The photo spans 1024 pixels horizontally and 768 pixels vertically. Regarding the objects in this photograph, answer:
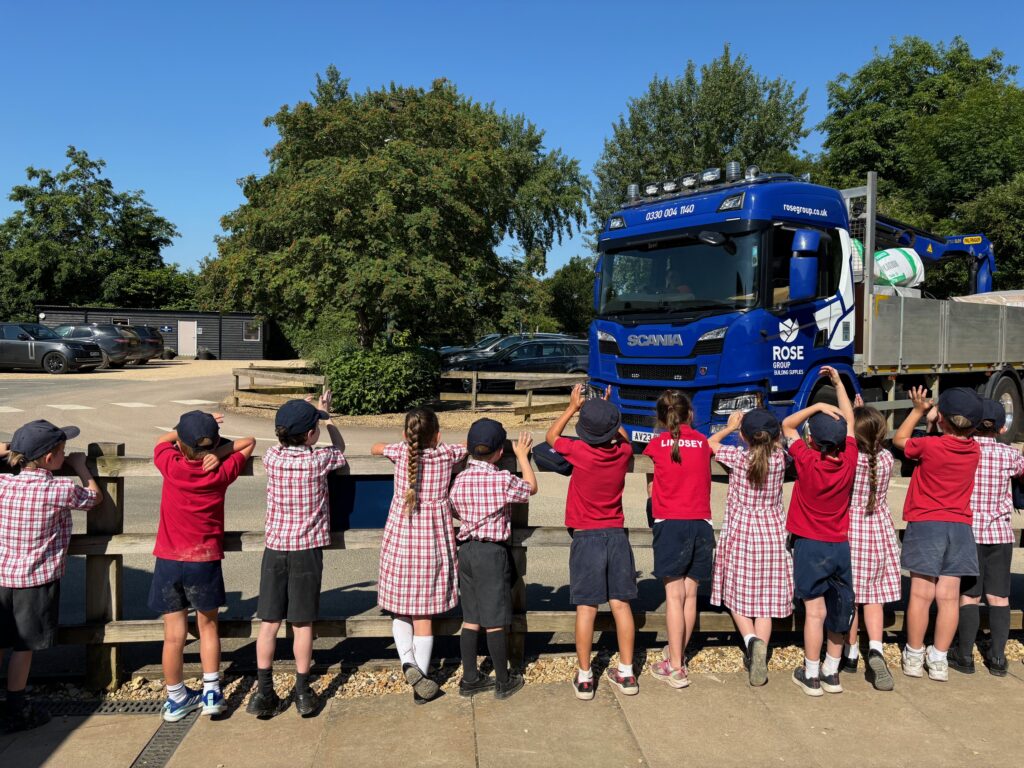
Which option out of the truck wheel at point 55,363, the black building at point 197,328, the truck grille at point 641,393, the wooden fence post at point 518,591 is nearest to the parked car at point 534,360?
the truck grille at point 641,393

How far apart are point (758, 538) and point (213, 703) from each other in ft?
8.96

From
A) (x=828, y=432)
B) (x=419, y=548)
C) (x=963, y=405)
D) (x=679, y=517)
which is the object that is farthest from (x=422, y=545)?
(x=963, y=405)

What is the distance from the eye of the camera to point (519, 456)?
4273 mm

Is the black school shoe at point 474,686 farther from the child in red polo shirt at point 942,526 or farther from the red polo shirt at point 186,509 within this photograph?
the child in red polo shirt at point 942,526

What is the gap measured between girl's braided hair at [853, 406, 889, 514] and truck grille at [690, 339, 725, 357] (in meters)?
4.45

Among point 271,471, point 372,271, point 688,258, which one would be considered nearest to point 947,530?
point 271,471

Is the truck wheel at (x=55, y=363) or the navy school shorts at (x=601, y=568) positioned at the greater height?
the truck wheel at (x=55, y=363)

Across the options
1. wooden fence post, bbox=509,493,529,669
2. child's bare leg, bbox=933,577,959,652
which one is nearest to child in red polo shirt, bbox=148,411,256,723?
wooden fence post, bbox=509,493,529,669

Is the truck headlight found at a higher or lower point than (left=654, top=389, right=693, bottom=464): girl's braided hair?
lower

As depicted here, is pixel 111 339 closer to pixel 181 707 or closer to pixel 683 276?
pixel 683 276

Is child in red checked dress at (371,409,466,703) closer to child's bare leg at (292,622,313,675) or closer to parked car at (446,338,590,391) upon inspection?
child's bare leg at (292,622,313,675)

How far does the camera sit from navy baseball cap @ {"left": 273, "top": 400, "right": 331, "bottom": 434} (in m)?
4.04

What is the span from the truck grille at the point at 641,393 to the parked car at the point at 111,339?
2735 cm

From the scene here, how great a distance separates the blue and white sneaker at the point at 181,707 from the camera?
3951 millimetres
